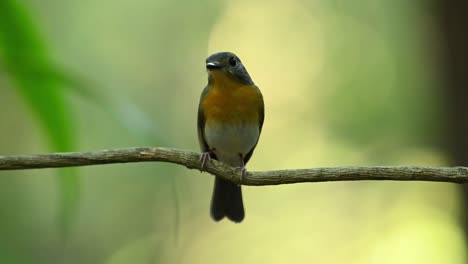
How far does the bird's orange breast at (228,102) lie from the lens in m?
4.28

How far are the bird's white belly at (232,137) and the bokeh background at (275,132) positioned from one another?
3.39 m

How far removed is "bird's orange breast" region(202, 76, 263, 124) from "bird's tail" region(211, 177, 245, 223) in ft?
2.12

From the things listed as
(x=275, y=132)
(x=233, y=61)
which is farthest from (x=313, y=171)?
(x=275, y=132)

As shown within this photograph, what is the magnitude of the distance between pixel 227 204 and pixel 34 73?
3.95 metres

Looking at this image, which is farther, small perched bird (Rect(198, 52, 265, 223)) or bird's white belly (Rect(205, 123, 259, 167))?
bird's white belly (Rect(205, 123, 259, 167))

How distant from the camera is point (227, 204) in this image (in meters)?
5.03

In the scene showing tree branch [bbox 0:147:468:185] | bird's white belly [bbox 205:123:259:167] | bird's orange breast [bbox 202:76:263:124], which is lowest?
tree branch [bbox 0:147:468:185]

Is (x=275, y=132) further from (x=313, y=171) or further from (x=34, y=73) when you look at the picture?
(x=34, y=73)

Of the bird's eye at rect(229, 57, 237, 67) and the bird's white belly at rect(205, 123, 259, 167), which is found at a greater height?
the bird's eye at rect(229, 57, 237, 67)

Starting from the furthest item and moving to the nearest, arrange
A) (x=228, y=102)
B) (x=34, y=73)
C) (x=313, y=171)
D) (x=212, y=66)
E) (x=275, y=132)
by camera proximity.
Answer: (x=275, y=132) → (x=228, y=102) → (x=212, y=66) → (x=313, y=171) → (x=34, y=73)

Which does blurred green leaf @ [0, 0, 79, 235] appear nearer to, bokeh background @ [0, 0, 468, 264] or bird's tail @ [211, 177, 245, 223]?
bird's tail @ [211, 177, 245, 223]

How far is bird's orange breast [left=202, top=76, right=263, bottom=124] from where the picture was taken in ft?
14.0

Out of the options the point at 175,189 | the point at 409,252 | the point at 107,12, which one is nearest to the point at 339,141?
the point at 409,252

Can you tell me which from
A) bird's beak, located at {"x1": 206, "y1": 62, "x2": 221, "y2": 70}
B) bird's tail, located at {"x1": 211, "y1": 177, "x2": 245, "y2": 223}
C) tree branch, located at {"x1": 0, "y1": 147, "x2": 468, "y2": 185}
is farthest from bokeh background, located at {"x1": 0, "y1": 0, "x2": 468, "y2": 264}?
tree branch, located at {"x1": 0, "y1": 147, "x2": 468, "y2": 185}
